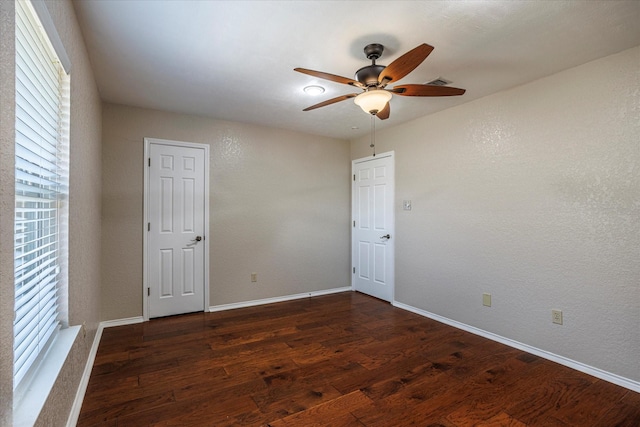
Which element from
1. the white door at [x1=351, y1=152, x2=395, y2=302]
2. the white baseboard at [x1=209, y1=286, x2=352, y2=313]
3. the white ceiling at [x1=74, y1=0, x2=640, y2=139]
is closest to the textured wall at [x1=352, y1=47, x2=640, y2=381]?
the white ceiling at [x1=74, y1=0, x2=640, y2=139]

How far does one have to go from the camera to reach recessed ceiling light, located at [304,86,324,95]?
9.80ft

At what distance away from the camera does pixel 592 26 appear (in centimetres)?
204

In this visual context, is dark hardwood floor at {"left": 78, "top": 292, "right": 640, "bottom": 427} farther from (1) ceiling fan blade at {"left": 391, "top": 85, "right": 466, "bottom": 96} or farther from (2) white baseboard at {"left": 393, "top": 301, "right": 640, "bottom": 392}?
(1) ceiling fan blade at {"left": 391, "top": 85, "right": 466, "bottom": 96}

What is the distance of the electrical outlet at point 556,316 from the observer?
269 centimetres

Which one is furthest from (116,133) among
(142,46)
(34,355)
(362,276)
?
(362,276)

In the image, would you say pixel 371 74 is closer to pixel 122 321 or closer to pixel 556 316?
pixel 556 316

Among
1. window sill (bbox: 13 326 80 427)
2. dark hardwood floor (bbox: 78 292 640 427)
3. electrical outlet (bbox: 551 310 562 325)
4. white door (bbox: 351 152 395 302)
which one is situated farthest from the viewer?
white door (bbox: 351 152 395 302)

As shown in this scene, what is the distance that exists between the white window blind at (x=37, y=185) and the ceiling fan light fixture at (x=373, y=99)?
177 centimetres

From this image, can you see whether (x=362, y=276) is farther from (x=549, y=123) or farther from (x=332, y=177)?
(x=549, y=123)

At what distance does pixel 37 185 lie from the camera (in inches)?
56.3

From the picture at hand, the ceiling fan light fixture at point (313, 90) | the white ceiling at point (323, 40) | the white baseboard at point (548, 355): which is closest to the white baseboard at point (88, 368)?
the white ceiling at point (323, 40)

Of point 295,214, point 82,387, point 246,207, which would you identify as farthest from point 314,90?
point 82,387

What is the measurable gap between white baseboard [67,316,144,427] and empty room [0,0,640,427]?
2 cm

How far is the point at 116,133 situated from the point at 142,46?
64.1 inches
